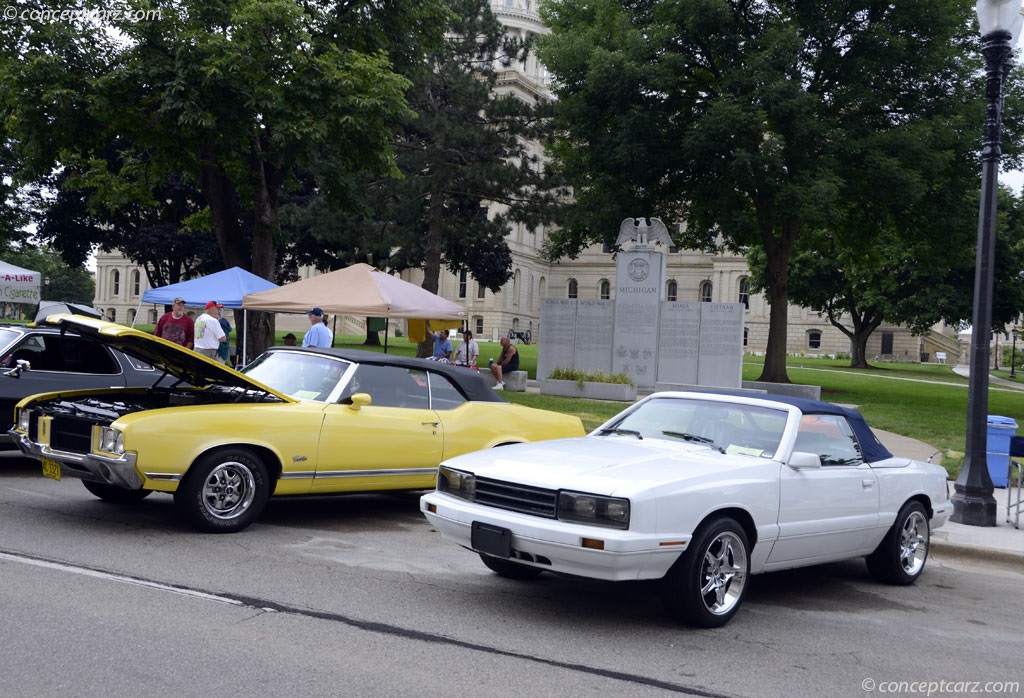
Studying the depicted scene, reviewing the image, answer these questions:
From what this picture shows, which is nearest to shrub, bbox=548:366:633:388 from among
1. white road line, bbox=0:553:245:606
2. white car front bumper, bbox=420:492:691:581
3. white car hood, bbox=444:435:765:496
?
white car hood, bbox=444:435:765:496

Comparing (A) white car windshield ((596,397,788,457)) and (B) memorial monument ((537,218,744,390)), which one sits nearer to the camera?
(A) white car windshield ((596,397,788,457))

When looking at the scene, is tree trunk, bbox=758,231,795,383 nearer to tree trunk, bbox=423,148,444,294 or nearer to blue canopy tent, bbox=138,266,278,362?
tree trunk, bbox=423,148,444,294

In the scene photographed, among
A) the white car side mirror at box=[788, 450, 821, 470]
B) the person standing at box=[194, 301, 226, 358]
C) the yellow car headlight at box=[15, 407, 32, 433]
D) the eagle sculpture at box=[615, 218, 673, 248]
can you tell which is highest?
the eagle sculpture at box=[615, 218, 673, 248]

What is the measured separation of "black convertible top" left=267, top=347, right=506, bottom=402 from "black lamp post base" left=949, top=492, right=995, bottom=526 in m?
4.87

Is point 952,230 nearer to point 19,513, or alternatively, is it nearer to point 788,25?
point 788,25

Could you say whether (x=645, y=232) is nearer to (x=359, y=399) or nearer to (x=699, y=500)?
(x=359, y=399)

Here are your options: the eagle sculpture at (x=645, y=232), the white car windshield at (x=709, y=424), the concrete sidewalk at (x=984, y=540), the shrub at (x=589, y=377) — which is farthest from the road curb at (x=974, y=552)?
the eagle sculpture at (x=645, y=232)

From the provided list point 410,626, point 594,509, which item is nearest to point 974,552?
point 594,509

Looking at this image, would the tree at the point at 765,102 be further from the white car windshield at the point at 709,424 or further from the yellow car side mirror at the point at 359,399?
the white car windshield at the point at 709,424

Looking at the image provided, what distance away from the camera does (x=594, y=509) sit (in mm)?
5406

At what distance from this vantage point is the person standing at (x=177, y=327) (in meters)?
15.7

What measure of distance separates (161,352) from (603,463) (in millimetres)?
4002

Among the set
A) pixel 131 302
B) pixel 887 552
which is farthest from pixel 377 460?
pixel 131 302

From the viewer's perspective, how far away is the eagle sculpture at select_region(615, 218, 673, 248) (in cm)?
2730
